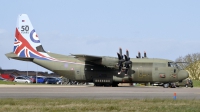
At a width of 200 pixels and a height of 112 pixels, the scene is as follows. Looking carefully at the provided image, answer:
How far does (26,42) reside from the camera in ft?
168

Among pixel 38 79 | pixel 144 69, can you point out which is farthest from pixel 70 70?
pixel 38 79

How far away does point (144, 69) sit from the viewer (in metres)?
47.3

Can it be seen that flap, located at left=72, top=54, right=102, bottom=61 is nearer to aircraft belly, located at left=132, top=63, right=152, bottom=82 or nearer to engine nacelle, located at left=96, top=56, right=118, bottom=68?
engine nacelle, located at left=96, top=56, right=118, bottom=68

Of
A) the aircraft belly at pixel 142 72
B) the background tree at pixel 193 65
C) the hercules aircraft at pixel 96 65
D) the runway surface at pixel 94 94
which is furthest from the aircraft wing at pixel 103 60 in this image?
the background tree at pixel 193 65

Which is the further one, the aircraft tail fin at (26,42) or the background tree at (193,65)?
the background tree at (193,65)

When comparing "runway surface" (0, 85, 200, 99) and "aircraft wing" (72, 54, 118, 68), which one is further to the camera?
"aircraft wing" (72, 54, 118, 68)

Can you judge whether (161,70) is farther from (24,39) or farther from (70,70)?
(24,39)

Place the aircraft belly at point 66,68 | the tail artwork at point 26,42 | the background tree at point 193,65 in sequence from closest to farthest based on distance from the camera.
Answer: the aircraft belly at point 66,68
the tail artwork at point 26,42
the background tree at point 193,65

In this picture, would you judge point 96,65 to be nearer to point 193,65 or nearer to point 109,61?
point 109,61

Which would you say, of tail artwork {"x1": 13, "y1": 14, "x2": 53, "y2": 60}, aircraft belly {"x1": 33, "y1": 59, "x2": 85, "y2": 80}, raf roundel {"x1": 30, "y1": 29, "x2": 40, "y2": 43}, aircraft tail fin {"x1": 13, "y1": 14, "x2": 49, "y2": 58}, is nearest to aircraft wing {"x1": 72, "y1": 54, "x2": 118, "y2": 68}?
aircraft belly {"x1": 33, "y1": 59, "x2": 85, "y2": 80}

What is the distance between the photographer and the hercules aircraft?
47438 mm

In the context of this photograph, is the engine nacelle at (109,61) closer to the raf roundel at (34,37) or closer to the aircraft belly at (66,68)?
the aircraft belly at (66,68)

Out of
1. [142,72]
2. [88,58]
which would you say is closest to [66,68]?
[88,58]

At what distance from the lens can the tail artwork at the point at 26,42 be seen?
5078 cm
